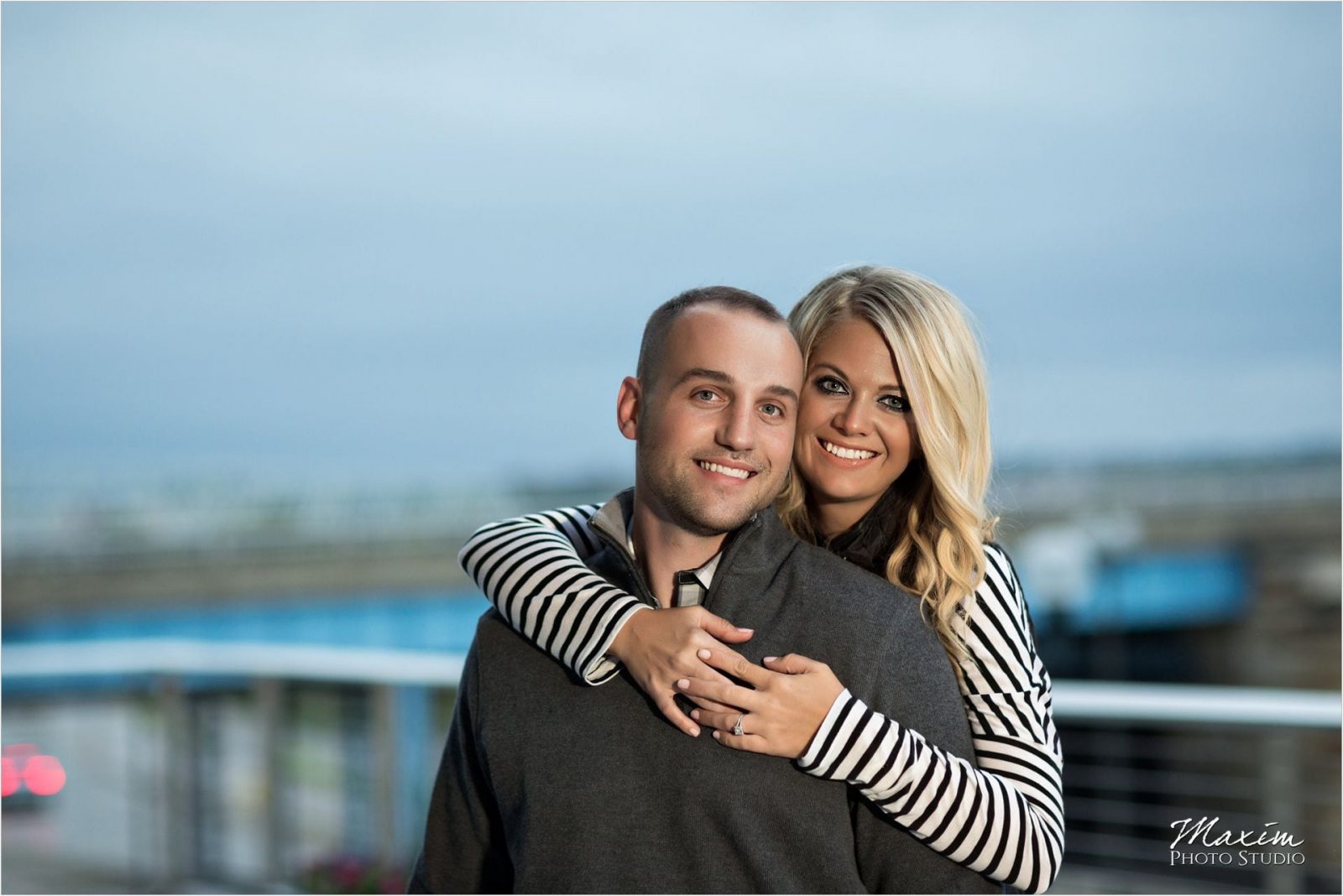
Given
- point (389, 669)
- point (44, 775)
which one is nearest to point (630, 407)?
point (389, 669)

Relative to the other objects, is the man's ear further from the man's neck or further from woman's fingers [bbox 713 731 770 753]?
woman's fingers [bbox 713 731 770 753]

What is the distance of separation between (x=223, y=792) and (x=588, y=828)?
158 inches

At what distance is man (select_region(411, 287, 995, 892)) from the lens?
178cm

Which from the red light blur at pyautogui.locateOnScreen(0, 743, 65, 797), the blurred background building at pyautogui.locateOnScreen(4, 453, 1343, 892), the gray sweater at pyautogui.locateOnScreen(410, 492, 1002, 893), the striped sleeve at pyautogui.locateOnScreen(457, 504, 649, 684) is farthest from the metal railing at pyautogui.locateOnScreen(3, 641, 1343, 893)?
the gray sweater at pyautogui.locateOnScreen(410, 492, 1002, 893)

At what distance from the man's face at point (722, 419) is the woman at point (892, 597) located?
0.16 meters

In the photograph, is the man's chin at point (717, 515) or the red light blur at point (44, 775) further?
the red light blur at point (44, 775)

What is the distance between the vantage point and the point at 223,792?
17.7 feet

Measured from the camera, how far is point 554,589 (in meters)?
1.93

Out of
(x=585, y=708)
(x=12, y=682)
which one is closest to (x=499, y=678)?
(x=585, y=708)

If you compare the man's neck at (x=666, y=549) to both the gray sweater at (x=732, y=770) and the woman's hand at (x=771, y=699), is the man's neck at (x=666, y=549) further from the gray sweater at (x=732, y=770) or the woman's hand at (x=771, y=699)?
the woman's hand at (x=771, y=699)

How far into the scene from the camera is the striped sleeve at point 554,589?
1.84 metres

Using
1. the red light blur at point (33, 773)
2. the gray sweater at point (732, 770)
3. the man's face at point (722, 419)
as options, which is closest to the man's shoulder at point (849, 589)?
the gray sweater at point (732, 770)

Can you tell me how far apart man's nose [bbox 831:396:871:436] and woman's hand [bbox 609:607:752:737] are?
1.33 ft

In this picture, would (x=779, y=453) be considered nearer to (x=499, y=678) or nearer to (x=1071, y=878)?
(x=499, y=678)
